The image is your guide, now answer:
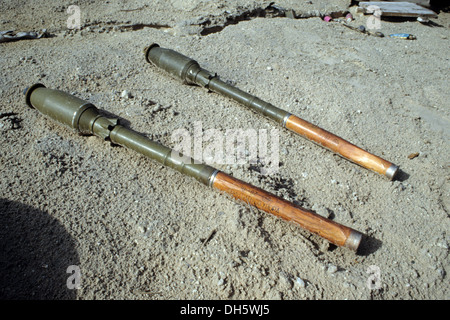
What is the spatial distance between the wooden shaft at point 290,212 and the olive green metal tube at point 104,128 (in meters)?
0.19

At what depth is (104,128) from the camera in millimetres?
2885

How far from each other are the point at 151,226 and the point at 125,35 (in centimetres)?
343

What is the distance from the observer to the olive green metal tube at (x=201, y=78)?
3535 mm

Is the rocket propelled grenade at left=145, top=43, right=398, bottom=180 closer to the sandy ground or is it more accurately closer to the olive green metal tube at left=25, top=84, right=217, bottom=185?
the sandy ground

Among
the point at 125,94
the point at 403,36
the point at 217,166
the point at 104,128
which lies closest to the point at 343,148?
the point at 217,166

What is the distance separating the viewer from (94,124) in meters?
2.92

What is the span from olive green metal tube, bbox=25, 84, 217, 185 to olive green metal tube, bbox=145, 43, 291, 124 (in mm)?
1178

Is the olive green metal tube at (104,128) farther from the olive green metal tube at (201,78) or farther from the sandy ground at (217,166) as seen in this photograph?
the olive green metal tube at (201,78)

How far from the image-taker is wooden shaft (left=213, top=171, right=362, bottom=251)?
2.35 metres

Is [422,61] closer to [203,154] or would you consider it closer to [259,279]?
[203,154]

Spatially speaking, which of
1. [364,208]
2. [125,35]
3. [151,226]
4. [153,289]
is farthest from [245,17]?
[153,289]

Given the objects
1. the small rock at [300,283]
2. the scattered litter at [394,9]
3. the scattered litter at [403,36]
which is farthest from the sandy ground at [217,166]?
the scattered litter at [394,9]

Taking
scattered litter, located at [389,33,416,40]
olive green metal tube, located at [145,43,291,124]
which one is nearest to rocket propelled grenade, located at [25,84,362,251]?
olive green metal tube, located at [145,43,291,124]
